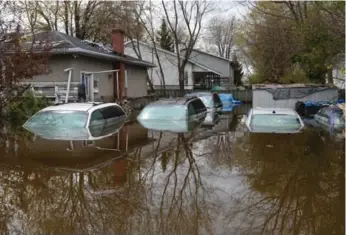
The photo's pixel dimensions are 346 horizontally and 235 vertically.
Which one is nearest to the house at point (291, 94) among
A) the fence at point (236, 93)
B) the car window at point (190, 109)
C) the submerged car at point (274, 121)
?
the car window at point (190, 109)

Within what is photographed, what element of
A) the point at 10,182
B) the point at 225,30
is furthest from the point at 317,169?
the point at 225,30

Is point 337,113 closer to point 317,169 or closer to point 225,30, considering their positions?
point 317,169

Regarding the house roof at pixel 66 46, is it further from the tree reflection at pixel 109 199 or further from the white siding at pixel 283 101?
the tree reflection at pixel 109 199

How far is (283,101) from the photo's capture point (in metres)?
27.7

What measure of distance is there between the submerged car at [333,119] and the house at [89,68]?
12563mm

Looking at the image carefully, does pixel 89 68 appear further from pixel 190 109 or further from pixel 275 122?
pixel 275 122

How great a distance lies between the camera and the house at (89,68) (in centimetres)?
2097

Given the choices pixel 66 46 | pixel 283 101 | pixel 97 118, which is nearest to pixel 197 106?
pixel 97 118

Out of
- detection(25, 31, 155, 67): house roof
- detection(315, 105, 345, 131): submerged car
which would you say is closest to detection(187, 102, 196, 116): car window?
detection(315, 105, 345, 131): submerged car

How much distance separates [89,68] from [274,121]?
12180 mm

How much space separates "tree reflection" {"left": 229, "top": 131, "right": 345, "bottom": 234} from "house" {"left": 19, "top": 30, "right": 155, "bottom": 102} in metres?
11.9

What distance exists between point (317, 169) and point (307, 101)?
19.9 meters

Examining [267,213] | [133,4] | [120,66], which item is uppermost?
[133,4]

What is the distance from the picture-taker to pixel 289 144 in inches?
454
